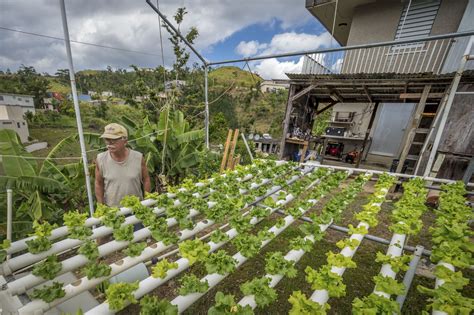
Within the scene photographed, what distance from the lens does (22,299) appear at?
1.19 metres

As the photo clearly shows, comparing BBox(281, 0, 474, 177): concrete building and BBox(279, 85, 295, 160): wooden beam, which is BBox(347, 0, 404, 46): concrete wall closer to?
BBox(281, 0, 474, 177): concrete building

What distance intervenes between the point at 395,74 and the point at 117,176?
278 inches

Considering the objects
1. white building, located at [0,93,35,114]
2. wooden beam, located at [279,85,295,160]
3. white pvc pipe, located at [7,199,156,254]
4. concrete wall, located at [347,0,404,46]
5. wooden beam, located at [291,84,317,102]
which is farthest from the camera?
white building, located at [0,93,35,114]

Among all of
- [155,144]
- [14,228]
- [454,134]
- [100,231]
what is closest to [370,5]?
[454,134]

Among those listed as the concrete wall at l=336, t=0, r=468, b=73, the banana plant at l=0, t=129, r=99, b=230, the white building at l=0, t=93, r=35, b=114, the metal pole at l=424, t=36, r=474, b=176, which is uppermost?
the concrete wall at l=336, t=0, r=468, b=73

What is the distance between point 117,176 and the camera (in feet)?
9.21

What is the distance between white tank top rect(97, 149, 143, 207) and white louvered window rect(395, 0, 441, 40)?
33.0ft

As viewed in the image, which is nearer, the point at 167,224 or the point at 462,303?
the point at 462,303

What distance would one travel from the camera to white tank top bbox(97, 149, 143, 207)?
9.23ft

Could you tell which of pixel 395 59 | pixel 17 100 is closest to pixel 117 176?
pixel 395 59

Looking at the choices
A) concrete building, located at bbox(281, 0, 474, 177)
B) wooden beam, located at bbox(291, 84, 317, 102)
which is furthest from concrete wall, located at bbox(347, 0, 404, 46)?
wooden beam, located at bbox(291, 84, 317, 102)

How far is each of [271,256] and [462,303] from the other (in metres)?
1.16

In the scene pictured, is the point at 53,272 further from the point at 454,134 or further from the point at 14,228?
the point at 454,134

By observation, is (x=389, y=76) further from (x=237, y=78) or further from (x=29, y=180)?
(x=29, y=180)
